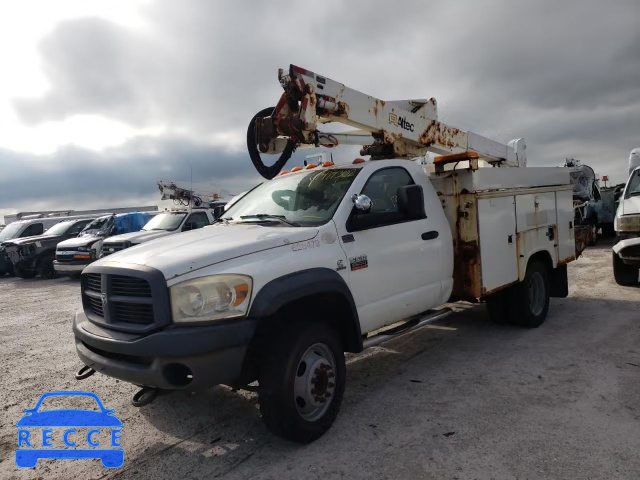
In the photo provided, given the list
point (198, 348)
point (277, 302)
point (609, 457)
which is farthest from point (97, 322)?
point (609, 457)

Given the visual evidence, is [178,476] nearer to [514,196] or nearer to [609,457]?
[609,457]

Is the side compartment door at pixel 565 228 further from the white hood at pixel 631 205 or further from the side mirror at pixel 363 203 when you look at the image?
the side mirror at pixel 363 203

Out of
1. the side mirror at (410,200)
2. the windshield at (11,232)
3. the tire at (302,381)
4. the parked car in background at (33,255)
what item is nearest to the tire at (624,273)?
the side mirror at (410,200)

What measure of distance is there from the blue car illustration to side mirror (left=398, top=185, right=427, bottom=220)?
2.84 meters

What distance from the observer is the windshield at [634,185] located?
8250 millimetres

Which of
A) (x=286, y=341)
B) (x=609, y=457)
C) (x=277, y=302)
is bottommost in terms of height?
(x=609, y=457)

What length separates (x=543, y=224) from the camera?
597 centimetres

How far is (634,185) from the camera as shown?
→ 27.5ft

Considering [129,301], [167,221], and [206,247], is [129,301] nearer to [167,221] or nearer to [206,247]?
[206,247]

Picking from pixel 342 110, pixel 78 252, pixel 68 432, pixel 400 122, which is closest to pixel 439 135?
pixel 400 122

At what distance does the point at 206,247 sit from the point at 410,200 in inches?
67.9

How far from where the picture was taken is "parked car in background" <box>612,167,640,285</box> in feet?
23.7

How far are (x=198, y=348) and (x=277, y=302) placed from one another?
56cm

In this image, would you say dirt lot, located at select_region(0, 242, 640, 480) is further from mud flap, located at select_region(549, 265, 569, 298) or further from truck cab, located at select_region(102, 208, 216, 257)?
truck cab, located at select_region(102, 208, 216, 257)
